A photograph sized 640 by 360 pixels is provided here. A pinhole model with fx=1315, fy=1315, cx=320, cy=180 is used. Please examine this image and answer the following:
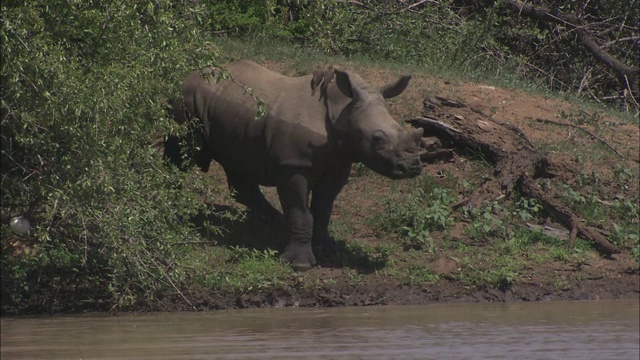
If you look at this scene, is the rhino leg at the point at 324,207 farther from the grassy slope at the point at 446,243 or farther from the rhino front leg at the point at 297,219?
the rhino front leg at the point at 297,219

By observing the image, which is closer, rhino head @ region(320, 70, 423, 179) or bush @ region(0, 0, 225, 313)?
bush @ region(0, 0, 225, 313)

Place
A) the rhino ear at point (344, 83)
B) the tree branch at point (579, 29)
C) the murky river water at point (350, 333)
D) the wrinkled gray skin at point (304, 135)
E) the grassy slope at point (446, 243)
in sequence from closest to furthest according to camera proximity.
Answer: the murky river water at point (350, 333) < the grassy slope at point (446, 243) < the wrinkled gray skin at point (304, 135) < the rhino ear at point (344, 83) < the tree branch at point (579, 29)

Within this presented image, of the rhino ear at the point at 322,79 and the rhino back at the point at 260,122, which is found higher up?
the rhino ear at the point at 322,79

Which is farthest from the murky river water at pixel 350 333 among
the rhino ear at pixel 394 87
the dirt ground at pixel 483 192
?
the rhino ear at pixel 394 87

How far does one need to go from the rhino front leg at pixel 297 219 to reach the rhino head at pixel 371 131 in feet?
1.84

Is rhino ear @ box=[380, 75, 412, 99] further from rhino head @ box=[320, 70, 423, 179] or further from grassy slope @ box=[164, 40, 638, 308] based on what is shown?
grassy slope @ box=[164, 40, 638, 308]

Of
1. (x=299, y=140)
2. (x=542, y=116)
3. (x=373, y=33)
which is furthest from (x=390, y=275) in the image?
(x=373, y=33)

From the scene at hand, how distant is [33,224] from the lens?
10.1 m

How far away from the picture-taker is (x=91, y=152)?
964cm

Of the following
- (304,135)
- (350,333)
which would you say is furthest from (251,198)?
(350,333)

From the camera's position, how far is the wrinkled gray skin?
447 inches

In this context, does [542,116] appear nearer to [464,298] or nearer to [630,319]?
[464,298]

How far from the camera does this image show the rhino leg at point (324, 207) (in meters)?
11.9

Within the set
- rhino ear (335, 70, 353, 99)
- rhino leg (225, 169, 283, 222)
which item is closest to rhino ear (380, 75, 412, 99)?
rhino ear (335, 70, 353, 99)
